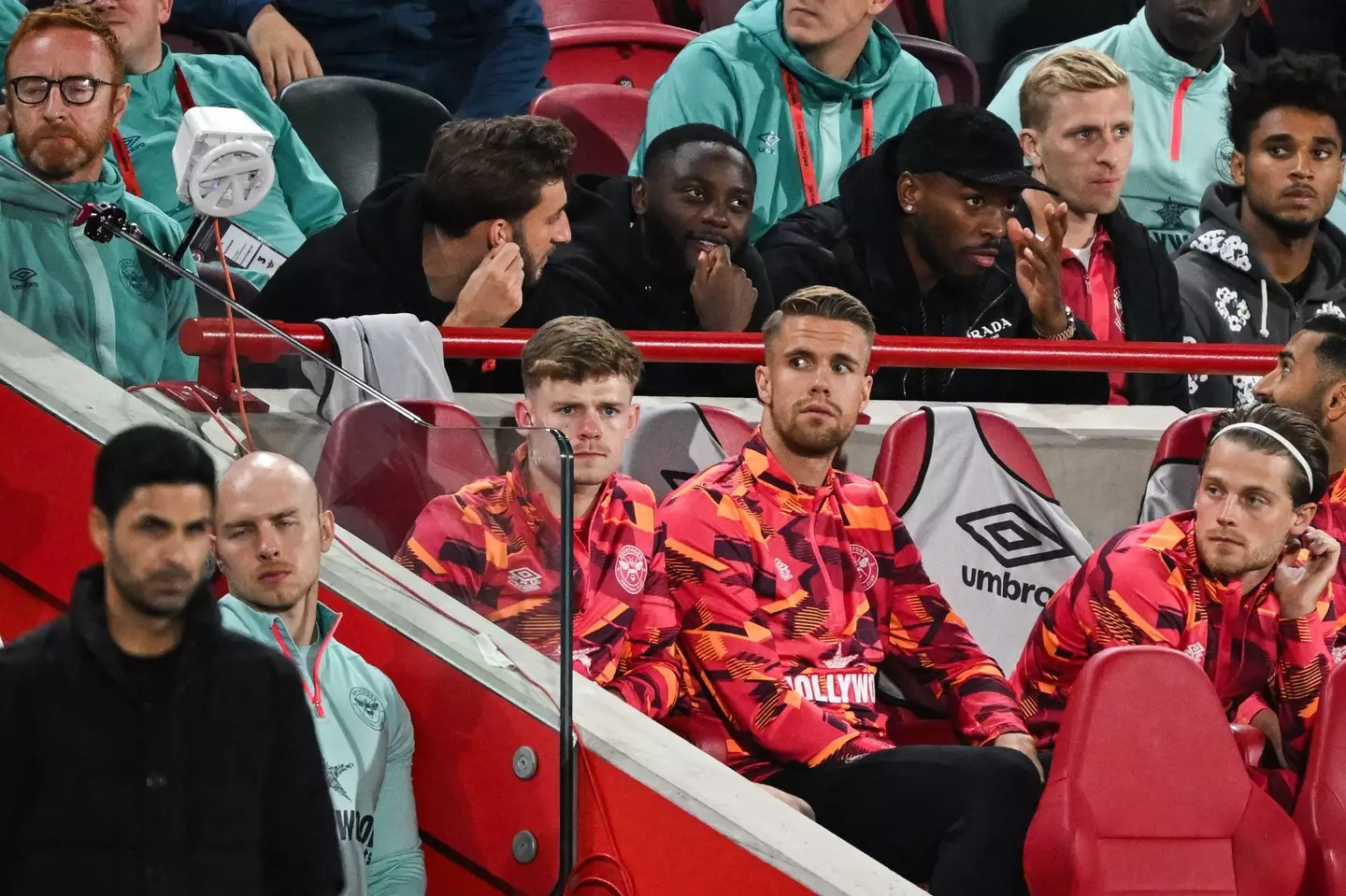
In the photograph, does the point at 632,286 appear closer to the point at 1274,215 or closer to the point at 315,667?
the point at 1274,215

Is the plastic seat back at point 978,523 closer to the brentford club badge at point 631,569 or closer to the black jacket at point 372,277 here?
the brentford club badge at point 631,569

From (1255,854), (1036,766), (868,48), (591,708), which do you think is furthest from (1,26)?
(1255,854)

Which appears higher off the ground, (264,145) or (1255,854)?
(264,145)

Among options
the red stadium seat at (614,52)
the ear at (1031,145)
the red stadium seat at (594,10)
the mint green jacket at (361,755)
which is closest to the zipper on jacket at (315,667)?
the mint green jacket at (361,755)

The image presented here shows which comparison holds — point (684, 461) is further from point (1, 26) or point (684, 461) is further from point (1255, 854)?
point (1, 26)

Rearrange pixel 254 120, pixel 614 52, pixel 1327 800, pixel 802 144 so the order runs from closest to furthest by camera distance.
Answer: pixel 1327 800, pixel 254 120, pixel 802 144, pixel 614 52

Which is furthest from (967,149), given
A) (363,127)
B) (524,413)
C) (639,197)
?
(363,127)

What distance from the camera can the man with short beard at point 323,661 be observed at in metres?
2.38

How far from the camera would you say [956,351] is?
3.94 meters

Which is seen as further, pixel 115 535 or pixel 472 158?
pixel 472 158

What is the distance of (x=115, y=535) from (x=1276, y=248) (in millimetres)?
3628

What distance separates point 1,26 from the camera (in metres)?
4.26

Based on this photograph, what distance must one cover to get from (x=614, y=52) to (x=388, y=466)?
361 centimetres

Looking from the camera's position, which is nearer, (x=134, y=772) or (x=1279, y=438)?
(x=134, y=772)
